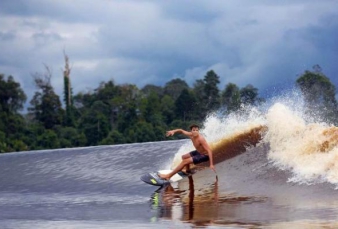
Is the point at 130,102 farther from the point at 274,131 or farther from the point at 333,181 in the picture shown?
the point at 333,181

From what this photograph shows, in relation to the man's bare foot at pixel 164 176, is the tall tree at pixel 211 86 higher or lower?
higher

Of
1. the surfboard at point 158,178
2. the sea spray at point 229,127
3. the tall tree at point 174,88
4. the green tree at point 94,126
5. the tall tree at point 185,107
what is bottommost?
the surfboard at point 158,178

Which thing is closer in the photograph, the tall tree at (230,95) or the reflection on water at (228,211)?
the reflection on water at (228,211)

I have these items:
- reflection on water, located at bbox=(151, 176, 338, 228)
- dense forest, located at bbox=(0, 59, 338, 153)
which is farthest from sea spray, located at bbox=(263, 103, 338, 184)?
dense forest, located at bbox=(0, 59, 338, 153)

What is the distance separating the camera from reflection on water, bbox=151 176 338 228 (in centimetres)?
1327

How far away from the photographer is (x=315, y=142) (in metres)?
19.5

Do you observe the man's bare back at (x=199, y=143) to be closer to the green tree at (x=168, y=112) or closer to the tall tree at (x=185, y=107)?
the green tree at (x=168, y=112)

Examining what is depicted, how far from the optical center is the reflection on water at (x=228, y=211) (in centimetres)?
1327

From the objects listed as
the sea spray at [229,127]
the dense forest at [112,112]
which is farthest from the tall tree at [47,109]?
the sea spray at [229,127]

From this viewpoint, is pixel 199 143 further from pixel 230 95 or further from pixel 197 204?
pixel 230 95

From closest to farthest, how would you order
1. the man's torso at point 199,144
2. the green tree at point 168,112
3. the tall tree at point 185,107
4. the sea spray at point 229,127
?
the man's torso at point 199,144
the sea spray at point 229,127
the green tree at point 168,112
the tall tree at point 185,107

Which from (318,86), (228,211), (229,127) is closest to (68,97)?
(318,86)

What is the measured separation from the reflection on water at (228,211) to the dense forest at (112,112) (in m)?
32.2

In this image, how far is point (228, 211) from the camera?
49.9 feet
